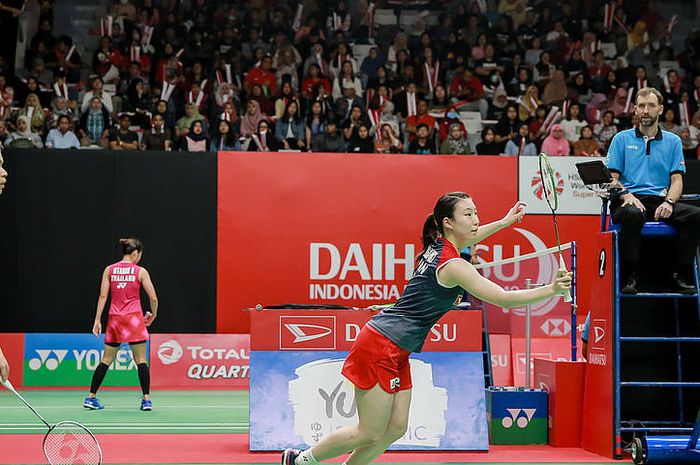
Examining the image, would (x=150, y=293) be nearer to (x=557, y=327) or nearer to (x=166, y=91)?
(x=557, y=327)

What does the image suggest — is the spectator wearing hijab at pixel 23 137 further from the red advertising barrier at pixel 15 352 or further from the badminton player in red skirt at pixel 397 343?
the badminton player in red skirt at pixel 397 343

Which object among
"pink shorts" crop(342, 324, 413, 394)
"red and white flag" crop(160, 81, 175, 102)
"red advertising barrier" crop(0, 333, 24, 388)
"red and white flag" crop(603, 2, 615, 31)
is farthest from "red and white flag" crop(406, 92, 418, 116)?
"pink shorts" crop(342, 324, 413, 394)

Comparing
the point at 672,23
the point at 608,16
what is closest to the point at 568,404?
the point at 608,16

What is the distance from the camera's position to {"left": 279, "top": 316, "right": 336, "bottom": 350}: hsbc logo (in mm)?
8492

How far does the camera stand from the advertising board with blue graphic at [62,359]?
14008 mm

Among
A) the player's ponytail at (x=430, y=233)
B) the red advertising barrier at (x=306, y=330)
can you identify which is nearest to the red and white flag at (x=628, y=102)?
the red advertising barrier at (x=306, y=330)

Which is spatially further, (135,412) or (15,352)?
(15,352)

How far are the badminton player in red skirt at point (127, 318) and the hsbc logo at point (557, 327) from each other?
5.57 meters

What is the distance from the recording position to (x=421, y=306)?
562cm

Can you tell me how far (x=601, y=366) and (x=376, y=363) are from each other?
128 inches

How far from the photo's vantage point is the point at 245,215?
14.9 meters

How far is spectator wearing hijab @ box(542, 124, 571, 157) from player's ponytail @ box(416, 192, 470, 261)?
33.0ft

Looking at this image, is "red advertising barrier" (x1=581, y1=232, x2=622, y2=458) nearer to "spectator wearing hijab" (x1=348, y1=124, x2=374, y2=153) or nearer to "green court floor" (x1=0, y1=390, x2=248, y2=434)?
"green court floor" (x1=0, y1=390, x2=248, y2=434)

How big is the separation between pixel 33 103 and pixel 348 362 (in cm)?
1152
